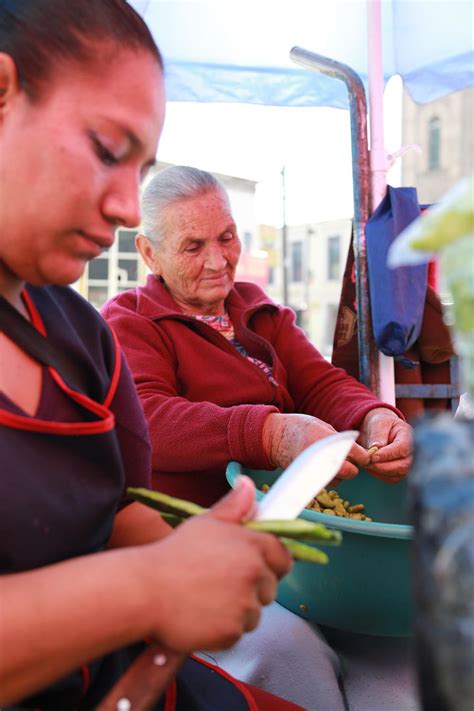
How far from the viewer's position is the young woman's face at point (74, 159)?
2.36 ft

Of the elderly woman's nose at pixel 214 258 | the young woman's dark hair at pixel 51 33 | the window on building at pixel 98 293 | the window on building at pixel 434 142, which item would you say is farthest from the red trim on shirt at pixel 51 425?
the window on building at pixel 434 142

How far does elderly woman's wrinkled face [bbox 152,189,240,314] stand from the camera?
6.29 ft

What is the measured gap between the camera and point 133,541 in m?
0.94

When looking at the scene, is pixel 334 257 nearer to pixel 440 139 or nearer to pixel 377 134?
pixel 440 139

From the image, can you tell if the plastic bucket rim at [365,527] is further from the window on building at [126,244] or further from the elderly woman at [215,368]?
the window on building at [126,244]

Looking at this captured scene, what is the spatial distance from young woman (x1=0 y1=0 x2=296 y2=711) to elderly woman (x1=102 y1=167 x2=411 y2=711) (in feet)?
2.10

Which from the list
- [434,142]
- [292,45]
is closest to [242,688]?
[292,45]

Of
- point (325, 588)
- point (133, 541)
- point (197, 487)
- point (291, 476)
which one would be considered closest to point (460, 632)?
point (291, 476)

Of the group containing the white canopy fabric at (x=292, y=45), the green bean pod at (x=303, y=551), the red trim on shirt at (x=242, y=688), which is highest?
the white canopy fabric at (x=292, y=45)

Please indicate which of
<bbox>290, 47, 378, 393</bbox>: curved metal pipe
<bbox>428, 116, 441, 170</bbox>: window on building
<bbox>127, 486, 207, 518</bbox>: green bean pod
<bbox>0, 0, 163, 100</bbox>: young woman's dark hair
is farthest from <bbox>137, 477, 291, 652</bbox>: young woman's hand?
<bbox>428, 116, 441, 170</bbox>: window on building

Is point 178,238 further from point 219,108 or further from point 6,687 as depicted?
point 6,687

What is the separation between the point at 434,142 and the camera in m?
21.4

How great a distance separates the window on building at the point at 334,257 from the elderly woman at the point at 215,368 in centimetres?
2425

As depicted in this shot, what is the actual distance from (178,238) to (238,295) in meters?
0.29
